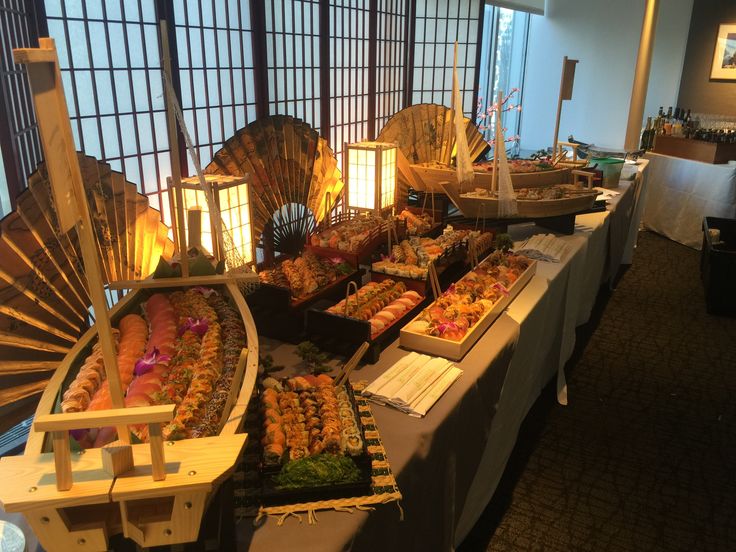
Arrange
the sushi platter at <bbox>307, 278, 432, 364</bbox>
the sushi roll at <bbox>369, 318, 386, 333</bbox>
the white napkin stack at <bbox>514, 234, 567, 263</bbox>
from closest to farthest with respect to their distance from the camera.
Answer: the sushi platter at <bbox>307, 278, 432, 364</bbox>
the sushi roll at <bbox>369, 318, 386, 333</bbox>
the white napkin stack at <bbox>514, 234, 567, 263</bbox>

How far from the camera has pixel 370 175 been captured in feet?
11.8

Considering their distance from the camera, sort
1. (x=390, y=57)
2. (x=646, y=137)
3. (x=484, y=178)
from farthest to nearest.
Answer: (x=646, y=137) → (x=390, y=57) → (x=484, y=178)

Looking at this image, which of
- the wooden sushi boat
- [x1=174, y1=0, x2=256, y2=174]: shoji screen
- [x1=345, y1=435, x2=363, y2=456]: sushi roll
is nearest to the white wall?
[x1=174, y1=0, x2=256, y2=174]: shoji screen

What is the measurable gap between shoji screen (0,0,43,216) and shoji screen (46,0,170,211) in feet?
1.05

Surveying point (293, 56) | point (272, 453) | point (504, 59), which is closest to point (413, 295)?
point (272, 453)

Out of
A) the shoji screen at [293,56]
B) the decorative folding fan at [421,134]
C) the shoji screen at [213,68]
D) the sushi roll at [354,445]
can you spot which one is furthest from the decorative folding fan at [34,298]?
the decorative folding fan at [421,134]

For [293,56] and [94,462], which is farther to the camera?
[293,56]

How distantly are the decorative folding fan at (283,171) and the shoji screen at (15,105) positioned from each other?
0.77 m

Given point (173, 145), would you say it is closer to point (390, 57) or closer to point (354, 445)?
point (354, 445)

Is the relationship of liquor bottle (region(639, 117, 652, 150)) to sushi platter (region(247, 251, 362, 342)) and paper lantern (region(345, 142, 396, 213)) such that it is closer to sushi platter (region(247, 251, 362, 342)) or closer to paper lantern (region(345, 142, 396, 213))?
paper lantern (region(345, 142, 396, 213))

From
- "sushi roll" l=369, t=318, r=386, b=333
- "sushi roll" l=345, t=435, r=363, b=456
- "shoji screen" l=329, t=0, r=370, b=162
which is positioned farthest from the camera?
"shoji screen" l=329, t=0, r=370, b=162

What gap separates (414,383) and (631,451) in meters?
1.79

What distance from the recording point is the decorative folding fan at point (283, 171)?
2795 mm

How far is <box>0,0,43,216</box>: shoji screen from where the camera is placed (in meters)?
2.04
